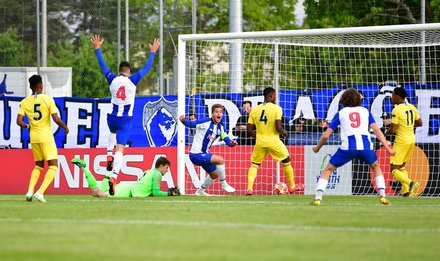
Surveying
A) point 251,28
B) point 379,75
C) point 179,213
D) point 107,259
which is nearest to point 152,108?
point 379,75

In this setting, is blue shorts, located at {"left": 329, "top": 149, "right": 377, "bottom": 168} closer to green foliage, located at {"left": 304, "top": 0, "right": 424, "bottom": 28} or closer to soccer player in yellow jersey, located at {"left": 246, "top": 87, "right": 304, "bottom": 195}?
soccer player in yellow jersey, located at {"left": 246, "top": 87, "right": 304, "bottom": 195}

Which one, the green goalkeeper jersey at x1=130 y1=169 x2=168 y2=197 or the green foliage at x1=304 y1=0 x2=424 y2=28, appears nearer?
the green goalkeeper jersey at x1=130 y1=169 x2=168 y2=197

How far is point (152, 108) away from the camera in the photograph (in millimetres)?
22656

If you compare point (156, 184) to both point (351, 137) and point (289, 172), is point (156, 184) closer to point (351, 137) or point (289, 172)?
point (289, 172)

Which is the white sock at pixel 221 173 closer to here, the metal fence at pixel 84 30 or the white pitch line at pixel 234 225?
the metal fence at pixel 84 30

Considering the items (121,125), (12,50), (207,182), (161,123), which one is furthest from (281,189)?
(12,50)

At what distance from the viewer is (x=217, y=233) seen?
10.1 m

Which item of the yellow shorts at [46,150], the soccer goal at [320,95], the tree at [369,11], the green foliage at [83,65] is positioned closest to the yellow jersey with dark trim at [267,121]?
the soccer goal at [320,95]

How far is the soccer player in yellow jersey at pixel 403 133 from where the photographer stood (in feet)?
64.6

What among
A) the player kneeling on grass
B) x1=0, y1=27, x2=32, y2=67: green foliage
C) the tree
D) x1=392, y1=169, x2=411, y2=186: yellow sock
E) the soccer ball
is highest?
the tree

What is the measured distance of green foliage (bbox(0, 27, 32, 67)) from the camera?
90.2 feet

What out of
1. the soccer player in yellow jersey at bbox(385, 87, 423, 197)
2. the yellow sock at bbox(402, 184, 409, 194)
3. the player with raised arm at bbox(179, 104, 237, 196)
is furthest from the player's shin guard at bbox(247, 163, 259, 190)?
the yellow sock at bbox(402, 184, 409, 194)

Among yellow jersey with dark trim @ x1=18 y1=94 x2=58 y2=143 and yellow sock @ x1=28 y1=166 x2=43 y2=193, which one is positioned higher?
yellow jersey with dark trim @ x1=18 y1=94 x2=58 y2=143

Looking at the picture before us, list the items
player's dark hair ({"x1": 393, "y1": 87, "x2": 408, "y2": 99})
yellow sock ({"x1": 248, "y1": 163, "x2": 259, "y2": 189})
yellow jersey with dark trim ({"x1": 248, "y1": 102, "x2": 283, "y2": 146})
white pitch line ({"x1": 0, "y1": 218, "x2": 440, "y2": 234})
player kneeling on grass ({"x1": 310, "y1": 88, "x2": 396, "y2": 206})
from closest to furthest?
white pitch line ({"x1": 0, "y1": 218, "x2": 440, "y2": 234}) < player kneeling on grass ({"x1": 310, "y1": 88, "x2": 396, "y2": 206}) < yellow sock ({"x1": 248, "y1": 163, "x2": 259, "y2": 189}) < yellow jersey with dark trim ({"x1": 248, "y1": 102, "x2": 283, "y2": 146}) < player's dark hair ({"x1": 393, "y1": 87, "x2": 408, "y2": 99})
